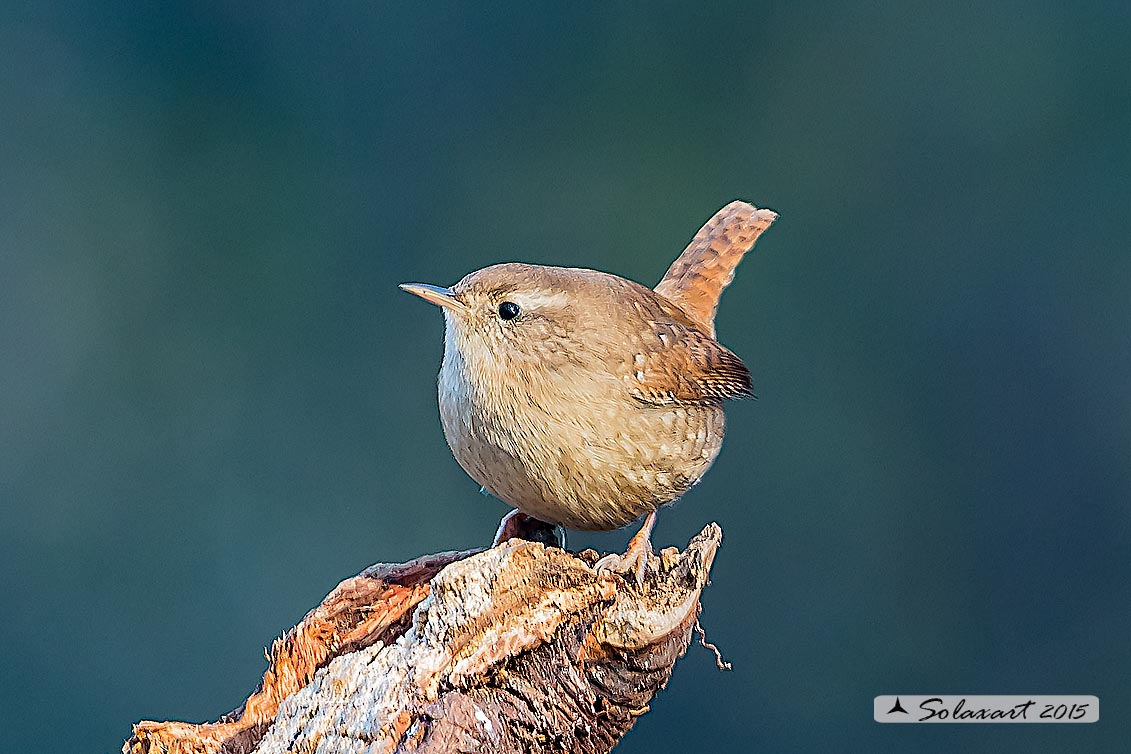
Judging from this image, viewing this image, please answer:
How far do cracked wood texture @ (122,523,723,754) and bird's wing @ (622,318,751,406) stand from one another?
1.33 feet

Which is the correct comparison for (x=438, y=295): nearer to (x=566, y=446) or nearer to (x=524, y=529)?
(x=566, y=446)

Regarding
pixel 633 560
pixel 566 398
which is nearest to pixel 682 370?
pixel 566 398

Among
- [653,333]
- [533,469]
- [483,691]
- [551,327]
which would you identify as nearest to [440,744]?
[483,691]

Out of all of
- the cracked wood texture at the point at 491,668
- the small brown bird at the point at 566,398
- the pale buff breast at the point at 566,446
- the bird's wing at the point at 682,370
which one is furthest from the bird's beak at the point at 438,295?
the cracked wood texture at the point at 491,668

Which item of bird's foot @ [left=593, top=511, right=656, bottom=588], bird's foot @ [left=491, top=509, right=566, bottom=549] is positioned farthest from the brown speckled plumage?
bird's foot @ [left=491, top=509, right=566, bottom=549]

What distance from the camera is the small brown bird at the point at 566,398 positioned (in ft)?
7.82

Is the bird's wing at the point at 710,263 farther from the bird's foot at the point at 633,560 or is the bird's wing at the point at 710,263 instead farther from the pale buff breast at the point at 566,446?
the bird's foot at the point at 633,560

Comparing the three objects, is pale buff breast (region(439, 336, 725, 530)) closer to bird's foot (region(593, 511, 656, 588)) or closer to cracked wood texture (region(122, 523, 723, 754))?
bird's foot (region(593, 511, 656, 588))

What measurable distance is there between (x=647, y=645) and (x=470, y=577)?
341mm

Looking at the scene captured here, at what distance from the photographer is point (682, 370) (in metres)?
2.65

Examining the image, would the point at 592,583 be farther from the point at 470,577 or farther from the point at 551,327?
the point at 551,327

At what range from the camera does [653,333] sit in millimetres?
2656

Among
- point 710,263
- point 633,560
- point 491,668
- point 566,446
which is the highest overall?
point 710,263

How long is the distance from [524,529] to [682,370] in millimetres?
536
